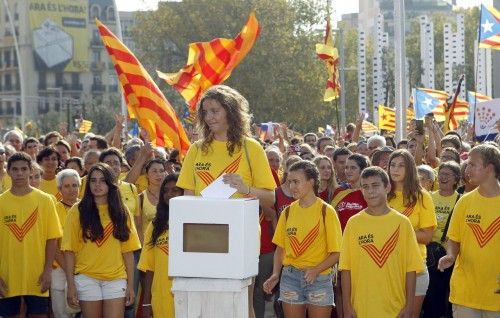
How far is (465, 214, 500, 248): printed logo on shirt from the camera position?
8.79m

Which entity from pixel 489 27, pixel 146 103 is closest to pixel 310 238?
pixel 146 103

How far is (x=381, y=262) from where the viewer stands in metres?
8.90

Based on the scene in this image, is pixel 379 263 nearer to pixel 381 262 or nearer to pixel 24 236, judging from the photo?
pixel 381 262

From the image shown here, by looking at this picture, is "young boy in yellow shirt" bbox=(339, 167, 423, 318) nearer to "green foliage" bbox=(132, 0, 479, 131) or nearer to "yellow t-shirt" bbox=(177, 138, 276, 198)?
"yellow t-shirt" bbox=(177, 138, 276, 198)

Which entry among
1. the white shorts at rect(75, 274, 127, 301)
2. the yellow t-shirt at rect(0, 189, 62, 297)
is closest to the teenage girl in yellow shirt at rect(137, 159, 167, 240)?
the yellow t-shirt at rect(0, 189, 62, 297)

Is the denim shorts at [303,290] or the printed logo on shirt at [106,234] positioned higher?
the printed logo on shirt at [106,234]

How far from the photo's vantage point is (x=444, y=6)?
193 meters

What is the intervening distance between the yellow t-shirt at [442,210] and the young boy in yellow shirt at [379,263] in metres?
2.52

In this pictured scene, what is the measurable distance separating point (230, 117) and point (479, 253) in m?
2.21

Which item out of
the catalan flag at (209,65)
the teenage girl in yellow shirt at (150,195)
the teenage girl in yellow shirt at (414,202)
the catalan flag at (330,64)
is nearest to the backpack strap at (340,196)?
the teenage girl in yellow shirt at (414,202)

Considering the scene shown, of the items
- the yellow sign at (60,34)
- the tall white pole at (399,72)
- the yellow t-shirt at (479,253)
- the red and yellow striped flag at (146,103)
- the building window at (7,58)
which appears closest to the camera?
the yellow t-shirt at (479,253)

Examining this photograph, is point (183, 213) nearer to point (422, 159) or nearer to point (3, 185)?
point (3, 185)

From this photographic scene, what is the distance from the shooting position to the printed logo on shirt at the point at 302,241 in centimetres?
1003

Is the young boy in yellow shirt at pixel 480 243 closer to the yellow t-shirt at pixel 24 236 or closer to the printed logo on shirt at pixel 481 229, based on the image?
the printed logo on shirt at pixel 481 229
